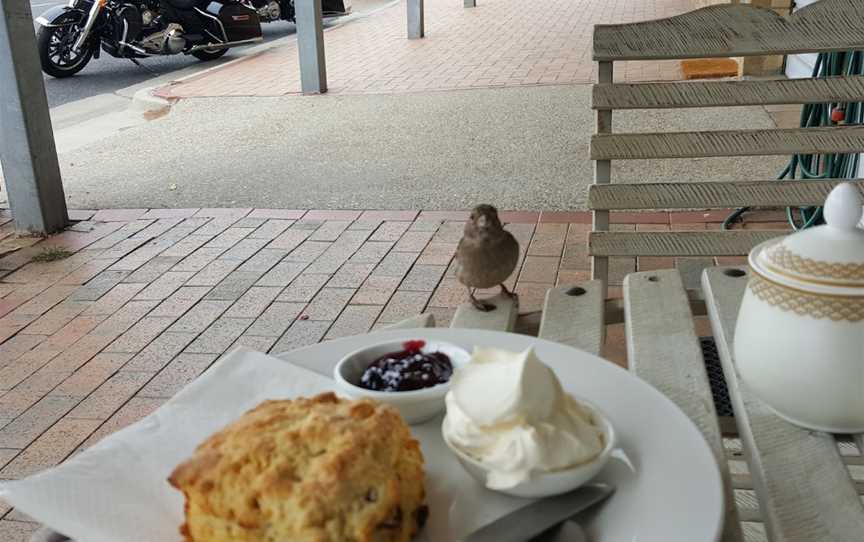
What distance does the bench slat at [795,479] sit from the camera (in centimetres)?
108

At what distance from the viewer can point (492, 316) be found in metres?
1.72

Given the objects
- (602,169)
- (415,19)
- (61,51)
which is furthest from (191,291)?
(415,19)

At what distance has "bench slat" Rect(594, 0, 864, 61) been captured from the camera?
2406mm

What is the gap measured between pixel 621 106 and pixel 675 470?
1600 mm

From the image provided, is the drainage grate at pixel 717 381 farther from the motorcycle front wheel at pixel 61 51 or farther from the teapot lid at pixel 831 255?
the motorcycle front wheel at pixel 61 51

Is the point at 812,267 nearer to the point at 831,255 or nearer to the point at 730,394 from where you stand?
the point at 831,255

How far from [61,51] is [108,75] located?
0.56 meters

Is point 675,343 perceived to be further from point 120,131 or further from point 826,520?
point 120,131

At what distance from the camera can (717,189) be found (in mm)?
2543

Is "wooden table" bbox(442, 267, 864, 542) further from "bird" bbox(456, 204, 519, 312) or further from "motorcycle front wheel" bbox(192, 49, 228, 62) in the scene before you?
"motorcycle front wheel" bbox(192, 49, 228, 62)

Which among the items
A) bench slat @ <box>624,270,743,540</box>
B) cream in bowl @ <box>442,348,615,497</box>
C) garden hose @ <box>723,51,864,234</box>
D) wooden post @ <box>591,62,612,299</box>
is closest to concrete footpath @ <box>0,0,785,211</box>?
garden hose @ <box>723,51,864,234</box>

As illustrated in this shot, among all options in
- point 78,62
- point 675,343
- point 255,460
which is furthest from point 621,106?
point 78,62

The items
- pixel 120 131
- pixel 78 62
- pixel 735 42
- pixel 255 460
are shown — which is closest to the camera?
pixel 255 460

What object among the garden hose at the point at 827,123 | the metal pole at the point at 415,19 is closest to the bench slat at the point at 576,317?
the garden hose at the point at 827,123
